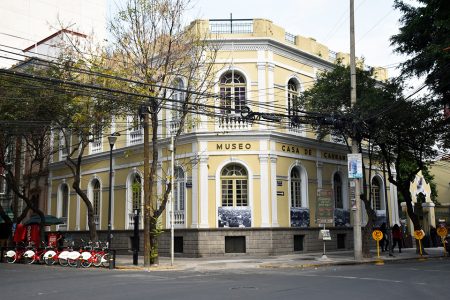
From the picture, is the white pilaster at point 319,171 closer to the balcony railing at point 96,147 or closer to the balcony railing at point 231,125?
the balcony railing at point 231,125

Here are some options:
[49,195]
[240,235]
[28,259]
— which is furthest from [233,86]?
[49,195]

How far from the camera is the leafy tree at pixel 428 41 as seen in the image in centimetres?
1939

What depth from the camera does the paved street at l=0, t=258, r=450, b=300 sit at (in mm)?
11523

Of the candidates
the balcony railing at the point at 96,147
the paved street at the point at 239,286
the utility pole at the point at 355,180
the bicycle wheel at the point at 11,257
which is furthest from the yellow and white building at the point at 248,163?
the paved street at the point at 239,286

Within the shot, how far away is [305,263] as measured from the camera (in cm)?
2117

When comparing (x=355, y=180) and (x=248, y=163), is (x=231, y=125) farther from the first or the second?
(x=355, y=180)

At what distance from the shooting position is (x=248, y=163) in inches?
1036

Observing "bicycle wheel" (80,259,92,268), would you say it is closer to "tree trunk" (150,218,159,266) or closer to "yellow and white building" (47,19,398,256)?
"tree trunk" (150,218,159,266)

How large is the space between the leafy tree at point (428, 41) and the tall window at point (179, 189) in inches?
485

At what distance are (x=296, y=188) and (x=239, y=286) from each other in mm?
15556

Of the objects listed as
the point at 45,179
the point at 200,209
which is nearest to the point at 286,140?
the point at 200,209

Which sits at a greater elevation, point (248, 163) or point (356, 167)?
point (248, 163)

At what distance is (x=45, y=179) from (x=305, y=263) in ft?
75.0

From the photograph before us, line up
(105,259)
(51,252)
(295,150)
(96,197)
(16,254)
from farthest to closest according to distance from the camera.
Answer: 1. (96,197)
2. (295,150)
3. (16,254)
4. (51,252)
5. (105,259)
